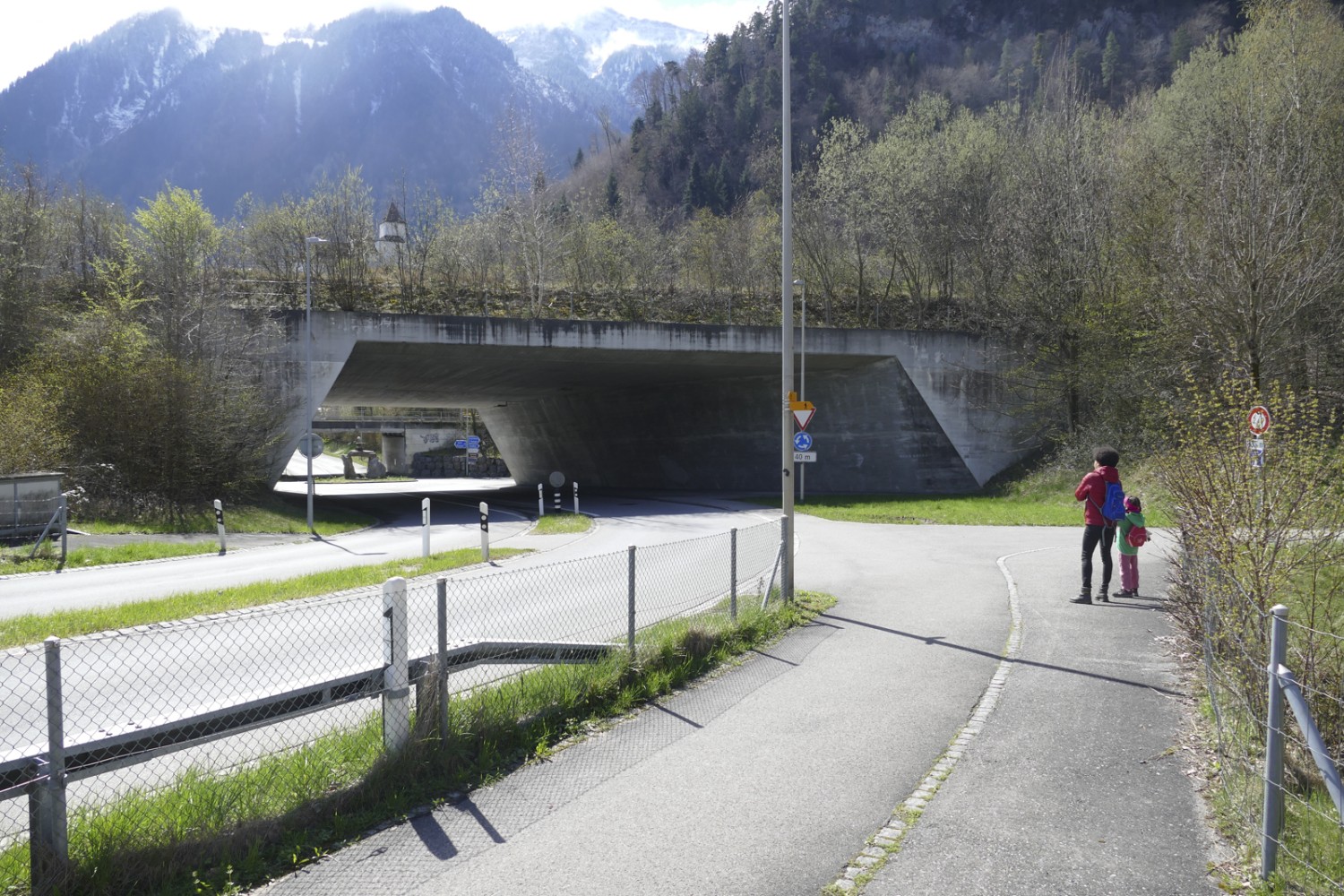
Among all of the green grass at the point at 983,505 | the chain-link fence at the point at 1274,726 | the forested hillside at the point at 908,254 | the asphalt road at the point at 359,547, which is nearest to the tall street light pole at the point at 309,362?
the asphalt road at the point at 359,547

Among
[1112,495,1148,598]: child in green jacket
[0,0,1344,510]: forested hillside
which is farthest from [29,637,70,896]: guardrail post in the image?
[0,0,1344,510]: forested hillside

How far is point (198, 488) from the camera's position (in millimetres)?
26219

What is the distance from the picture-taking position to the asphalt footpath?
414cm

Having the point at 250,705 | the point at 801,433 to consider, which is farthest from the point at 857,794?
the point at 801,433

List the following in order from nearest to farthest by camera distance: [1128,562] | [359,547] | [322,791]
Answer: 1. [322,791]
2. [1128,562]
3. [359,547]

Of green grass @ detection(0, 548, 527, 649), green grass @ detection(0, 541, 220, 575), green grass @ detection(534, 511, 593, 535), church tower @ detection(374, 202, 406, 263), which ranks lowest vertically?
green grass @ detection(534, 511, 593, 535)

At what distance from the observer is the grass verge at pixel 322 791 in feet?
13.1

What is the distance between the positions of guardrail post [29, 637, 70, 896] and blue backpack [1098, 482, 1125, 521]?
33.7ft

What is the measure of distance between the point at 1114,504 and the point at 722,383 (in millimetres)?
27830

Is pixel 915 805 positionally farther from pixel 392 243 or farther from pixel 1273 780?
pixel 392 243

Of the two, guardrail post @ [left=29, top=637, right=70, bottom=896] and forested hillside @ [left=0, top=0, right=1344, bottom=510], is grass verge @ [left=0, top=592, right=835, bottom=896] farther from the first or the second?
forested hillside @ [left=0, top=0, right=1344, bottom=510]

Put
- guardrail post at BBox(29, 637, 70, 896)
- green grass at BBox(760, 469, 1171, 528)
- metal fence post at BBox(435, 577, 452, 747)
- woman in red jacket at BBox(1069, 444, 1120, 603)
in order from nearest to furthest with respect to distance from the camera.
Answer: guardrail post at BBox(29, 637, 70, 896)
metal fence post at BBox(435, 577, 452, 747)
woman in red jacket at BBox(1069, 444, 1120, 603)
green grass at BBox(760, 469, 1171, 528)

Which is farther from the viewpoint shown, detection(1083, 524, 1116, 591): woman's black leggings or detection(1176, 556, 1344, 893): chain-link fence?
detection(1083, 524, 1116, 591): woman's black leggings

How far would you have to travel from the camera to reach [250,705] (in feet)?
15.0
